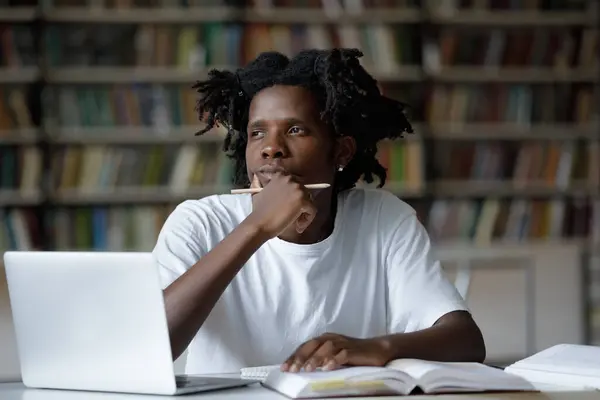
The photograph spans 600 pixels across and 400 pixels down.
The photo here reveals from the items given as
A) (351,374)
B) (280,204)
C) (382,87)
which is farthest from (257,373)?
(382,87)

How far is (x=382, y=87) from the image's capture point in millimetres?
4816

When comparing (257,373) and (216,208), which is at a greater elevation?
(216,208)

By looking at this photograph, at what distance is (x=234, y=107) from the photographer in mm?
2137

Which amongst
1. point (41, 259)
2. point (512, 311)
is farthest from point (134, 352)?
point (512, 311)

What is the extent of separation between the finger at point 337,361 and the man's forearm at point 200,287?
288 millimetres

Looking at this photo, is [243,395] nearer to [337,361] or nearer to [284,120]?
[337,361]

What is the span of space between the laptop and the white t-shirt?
0.40 meters

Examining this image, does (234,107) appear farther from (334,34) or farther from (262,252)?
(334,34)

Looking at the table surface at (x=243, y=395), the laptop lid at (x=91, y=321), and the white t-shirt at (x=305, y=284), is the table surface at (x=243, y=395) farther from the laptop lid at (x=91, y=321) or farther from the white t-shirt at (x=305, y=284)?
the white t-shirt at (x=305, y=284)

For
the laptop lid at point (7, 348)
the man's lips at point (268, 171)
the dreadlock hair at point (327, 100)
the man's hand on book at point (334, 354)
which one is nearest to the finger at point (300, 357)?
the man's hand on book at point (334, 354)

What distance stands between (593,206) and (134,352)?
156 inches

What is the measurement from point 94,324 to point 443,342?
2.01 feet

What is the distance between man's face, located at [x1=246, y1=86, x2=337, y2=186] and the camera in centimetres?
193

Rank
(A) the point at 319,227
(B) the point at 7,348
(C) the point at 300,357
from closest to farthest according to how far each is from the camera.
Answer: (C) the point at 300,357, (A) the point at 319,227, (B) the point at 7,348
